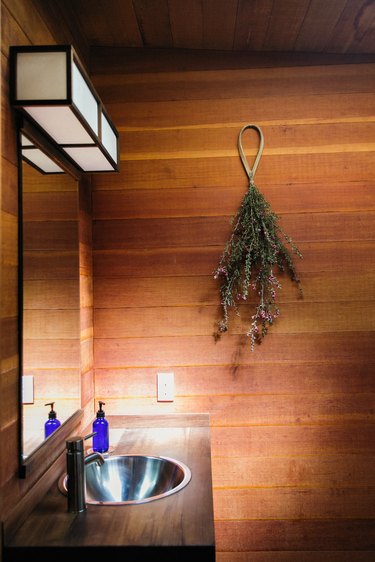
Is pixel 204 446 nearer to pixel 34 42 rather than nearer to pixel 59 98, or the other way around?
pixel 59 98

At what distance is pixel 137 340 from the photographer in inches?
82.7

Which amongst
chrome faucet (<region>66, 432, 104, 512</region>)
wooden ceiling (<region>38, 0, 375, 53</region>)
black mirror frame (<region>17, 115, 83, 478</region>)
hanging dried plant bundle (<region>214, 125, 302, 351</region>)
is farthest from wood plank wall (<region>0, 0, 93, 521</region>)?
hanging dried plant bundle (<region>214, 125, 302, 351</region>)

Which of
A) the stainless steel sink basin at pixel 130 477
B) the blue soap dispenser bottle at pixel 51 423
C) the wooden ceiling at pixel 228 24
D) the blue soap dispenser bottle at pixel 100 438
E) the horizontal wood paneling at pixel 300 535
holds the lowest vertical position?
the horizontal wood paneling at pixel 300 535

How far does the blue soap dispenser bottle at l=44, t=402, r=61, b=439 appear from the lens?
57.7 inches

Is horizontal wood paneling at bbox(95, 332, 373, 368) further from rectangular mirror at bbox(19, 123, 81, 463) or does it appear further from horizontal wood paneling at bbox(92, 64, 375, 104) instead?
horizontal wood paneling at bbox(92, 64, 375, 104)

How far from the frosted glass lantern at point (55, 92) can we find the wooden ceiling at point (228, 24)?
0.50 m

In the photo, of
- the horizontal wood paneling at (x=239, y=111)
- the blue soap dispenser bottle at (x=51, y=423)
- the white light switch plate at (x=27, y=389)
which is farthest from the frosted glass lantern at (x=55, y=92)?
the blue soap dispenser bottle at (x=51, y=423)

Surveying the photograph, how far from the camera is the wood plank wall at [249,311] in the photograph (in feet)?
6.70

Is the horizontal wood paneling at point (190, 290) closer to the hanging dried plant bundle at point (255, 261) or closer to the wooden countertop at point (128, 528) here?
the hanging dried plant bundle at point (255, 261)

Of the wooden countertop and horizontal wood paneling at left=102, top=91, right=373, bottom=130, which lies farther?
horizontal wood paneling at left=102, top=91, right=373, bottom=130

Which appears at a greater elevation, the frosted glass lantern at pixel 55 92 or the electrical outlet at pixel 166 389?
the frosted glass lantern at pixel 55 92

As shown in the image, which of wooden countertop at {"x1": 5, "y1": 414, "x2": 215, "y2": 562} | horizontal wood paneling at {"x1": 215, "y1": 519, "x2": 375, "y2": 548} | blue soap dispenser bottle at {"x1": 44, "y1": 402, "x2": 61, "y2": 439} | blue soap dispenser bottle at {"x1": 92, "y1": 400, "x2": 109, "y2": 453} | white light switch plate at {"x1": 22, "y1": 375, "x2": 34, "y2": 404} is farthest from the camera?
horizontal wood paneling at {"x1": 215, "y1": 519, "x2": 375, "y2": 548}

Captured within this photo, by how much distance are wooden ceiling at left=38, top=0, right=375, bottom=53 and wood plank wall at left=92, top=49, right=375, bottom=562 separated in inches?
3.8

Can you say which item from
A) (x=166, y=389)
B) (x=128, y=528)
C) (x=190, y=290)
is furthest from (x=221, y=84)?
(x=128, y=528)
